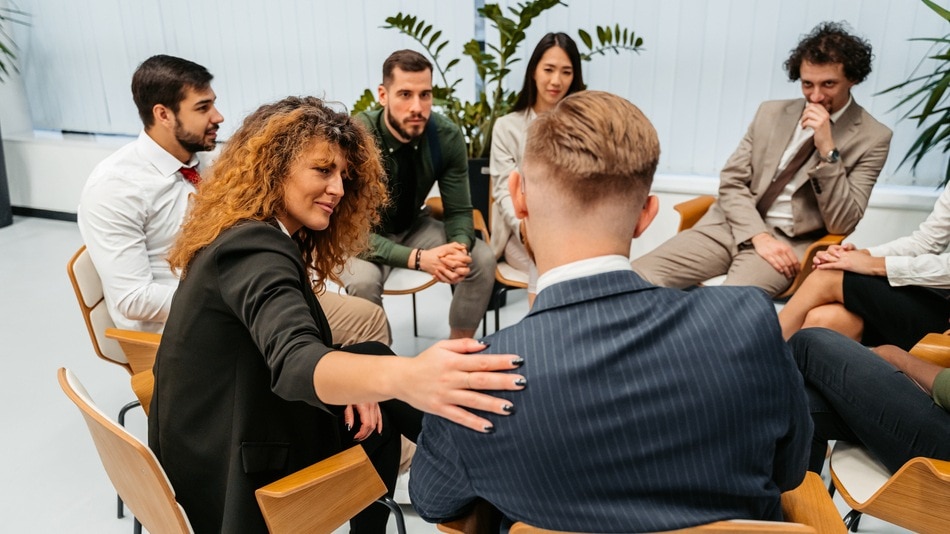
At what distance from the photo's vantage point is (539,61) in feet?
10.4

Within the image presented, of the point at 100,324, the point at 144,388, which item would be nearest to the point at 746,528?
the point at 144,388

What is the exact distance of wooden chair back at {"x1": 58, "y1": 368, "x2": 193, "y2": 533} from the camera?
3.96ft

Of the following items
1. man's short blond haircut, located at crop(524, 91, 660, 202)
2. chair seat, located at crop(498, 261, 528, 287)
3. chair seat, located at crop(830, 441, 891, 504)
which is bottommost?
chair seat, located at crop(498, 261, 528, 287)

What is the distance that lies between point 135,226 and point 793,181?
2.50 m

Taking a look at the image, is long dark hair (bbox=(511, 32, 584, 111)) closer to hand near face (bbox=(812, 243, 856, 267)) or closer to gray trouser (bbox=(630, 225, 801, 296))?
gray trouser (bbox=(630, 225, 801, 296))

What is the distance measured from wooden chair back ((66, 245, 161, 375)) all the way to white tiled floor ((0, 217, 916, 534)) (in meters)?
0.49

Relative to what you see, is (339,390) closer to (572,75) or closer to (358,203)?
(358,203)

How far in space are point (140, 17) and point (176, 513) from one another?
181 inches

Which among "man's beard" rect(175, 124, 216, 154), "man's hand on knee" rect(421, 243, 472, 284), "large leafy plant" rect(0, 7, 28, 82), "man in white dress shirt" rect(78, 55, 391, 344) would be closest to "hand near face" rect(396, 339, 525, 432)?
"man in white dress shirt" rect(78, 55, 391, 344)

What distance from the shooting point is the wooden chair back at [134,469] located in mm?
1207

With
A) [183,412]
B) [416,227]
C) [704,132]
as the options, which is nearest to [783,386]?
[183,412]

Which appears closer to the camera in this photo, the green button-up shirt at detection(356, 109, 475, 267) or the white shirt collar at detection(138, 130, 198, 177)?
the white shirt collar at detection(138, 130, 198, 177)

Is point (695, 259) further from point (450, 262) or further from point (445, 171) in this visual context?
point (445, 171)

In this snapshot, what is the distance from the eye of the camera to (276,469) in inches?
57.3
